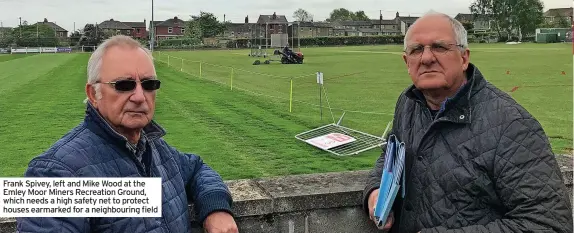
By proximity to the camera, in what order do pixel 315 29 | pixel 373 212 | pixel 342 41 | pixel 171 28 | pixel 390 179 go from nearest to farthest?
pixel 390 179, pixel 373 212, pixel 342 41, pixel 171 28, pixel 315 29

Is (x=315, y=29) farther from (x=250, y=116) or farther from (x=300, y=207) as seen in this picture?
(x=300, y=207)

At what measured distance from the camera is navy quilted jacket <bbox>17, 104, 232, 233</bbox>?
73.4 inches

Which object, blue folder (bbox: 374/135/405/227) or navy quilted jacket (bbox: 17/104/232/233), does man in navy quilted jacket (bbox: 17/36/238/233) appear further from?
blue folder (bbox: 374/135/405/227)

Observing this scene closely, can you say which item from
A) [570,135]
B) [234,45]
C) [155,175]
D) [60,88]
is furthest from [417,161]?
[234,45]

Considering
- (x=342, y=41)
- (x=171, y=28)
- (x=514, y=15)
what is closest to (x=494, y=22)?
(x=514, y=15)

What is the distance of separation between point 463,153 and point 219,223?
1.03 meters

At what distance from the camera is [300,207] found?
2.88 m

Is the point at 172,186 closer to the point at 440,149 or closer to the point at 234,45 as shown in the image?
the point at 440,149

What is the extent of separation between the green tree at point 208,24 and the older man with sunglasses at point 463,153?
330ft

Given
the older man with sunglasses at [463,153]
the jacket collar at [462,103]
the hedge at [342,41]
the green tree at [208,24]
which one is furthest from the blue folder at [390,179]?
the green tree at [208,24]

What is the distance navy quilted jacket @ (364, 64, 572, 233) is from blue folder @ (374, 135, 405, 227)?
0.06m

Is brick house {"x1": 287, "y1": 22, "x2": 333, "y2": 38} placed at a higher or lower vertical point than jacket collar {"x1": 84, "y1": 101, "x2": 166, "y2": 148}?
higher

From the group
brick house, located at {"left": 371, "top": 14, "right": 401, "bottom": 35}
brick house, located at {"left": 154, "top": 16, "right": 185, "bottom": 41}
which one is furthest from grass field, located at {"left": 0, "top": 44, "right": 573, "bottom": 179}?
brick house, located at {"left": 371, "top": 14, "right": 401, "bottom": 35}

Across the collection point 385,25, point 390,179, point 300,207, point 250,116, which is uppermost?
point 385,25
